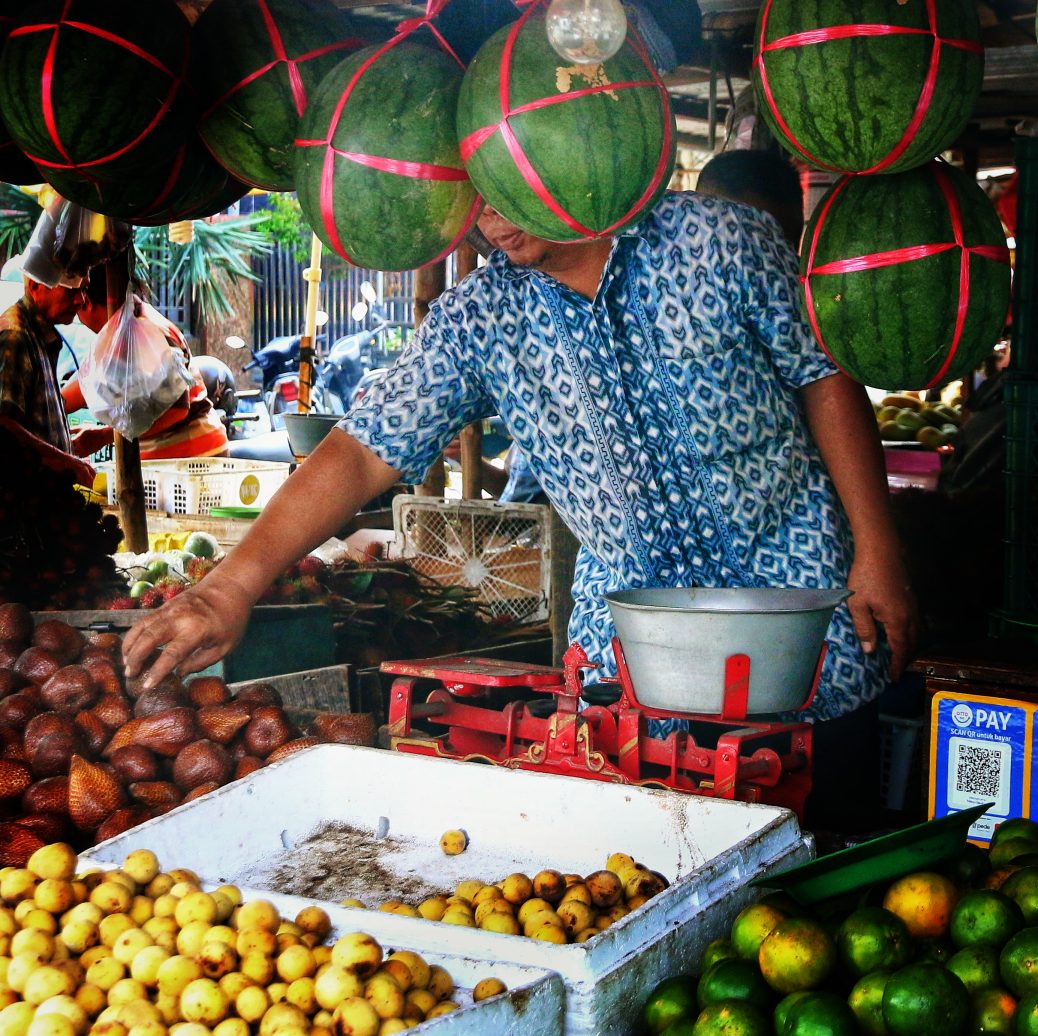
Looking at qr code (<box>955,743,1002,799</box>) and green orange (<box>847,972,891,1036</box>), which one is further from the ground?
qr code (<box>955,743,1002,799</box>)

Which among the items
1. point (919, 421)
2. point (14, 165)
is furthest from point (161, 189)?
point (919, 421)

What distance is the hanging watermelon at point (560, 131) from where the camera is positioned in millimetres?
1532

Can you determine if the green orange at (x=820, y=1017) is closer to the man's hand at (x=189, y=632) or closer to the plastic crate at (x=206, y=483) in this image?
the man's hand at (x=189, y=632)

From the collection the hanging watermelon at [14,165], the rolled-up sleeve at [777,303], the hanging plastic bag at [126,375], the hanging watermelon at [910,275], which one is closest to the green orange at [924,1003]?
the hanging watermelon at [910,275]

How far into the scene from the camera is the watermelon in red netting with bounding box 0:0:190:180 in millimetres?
2010

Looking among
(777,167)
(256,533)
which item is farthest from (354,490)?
(777,167)

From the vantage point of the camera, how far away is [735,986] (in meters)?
1.33

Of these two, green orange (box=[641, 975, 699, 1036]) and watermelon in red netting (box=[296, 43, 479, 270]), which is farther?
watermelon in red netting (box=[296, 43, 479, 270])

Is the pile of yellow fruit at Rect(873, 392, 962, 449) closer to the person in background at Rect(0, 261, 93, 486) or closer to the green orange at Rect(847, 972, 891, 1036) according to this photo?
the person in background at Rect(0, 261, 93, 486)

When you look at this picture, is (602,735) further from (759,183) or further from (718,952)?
Answer: (759,183)

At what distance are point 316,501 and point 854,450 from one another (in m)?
1.09

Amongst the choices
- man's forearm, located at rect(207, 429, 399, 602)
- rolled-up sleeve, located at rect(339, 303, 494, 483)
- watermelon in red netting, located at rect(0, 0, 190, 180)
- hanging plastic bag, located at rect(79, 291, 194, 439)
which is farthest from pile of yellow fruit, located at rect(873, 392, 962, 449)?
watermelon in red netting, located at rect(0, 0, 190, 180)

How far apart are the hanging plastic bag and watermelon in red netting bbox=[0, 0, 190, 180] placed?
3304 mm

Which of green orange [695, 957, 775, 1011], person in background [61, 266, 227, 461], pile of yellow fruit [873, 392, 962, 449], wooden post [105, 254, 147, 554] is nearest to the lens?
green orange [695, 957, 775, 1011]
